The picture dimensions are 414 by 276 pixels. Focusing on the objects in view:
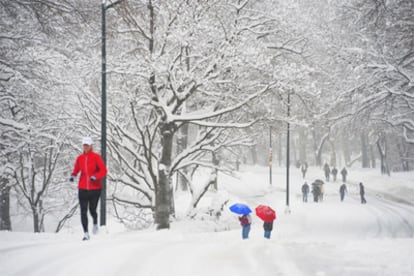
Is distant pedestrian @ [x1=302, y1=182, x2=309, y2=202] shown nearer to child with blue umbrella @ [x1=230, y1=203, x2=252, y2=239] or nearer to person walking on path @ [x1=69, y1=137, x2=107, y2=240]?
child with blue umbrella @ [x1=230, y1=203, x2=252, y2=239]

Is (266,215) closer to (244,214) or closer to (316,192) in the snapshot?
(244,214)

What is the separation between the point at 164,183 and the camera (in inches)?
563

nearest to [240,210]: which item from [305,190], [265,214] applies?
[265,214]

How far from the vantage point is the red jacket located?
7566mm

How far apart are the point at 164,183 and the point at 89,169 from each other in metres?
6.82

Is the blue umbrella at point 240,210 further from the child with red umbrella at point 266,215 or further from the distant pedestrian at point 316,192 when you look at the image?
the distant pedestrian at point 316,192

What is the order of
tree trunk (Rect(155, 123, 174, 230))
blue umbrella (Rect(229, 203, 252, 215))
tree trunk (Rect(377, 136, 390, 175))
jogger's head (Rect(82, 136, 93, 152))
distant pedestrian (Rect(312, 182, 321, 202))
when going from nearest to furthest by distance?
jogger's head (Rect(82, 136, 93, 152)) < blue umbrella (Rect(229, 203, 252, 215)) < tree trunk (Rect(155, 123, 174, 230)) < distant pedestrian (Rect(312, 182, 321, 202)) < tree trunk (Rect(377, 136, 390, 175))

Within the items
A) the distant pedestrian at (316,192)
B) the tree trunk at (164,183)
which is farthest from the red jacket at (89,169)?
the distant pedestrian at (316,192)

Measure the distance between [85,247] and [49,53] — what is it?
25.1 feet

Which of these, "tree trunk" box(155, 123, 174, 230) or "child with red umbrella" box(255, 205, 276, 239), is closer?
"child with red umbrella" box(255, 205, 276, 239)

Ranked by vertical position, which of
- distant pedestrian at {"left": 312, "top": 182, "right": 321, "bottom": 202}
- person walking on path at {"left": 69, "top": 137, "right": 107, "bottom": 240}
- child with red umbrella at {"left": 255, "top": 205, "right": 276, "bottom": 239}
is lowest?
distant pedestrian at {"left": 312, "top": 182, "right": 321, "bottom": 202}

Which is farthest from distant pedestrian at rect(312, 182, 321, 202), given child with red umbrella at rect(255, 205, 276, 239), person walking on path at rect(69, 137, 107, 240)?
person walking on path at rect(69, 137, 107, 240)

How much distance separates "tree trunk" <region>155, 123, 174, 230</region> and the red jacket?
652 cm

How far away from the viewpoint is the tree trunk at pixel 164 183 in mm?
14078
